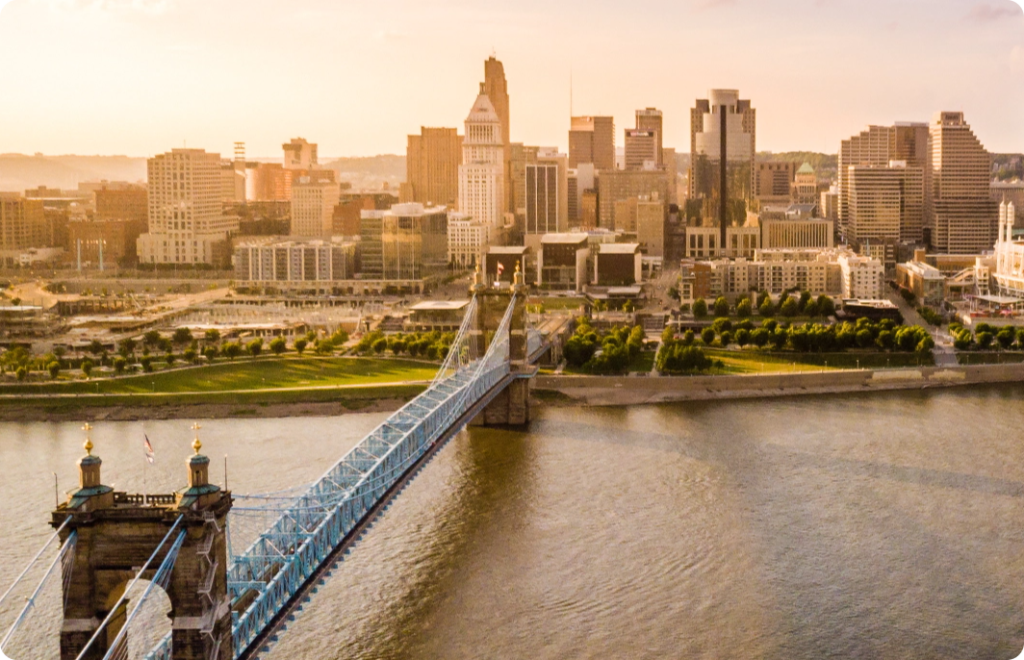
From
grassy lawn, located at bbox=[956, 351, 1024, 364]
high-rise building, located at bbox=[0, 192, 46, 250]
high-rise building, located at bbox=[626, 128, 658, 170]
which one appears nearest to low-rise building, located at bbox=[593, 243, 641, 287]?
grassy lawn, located at bbox=[956, 351, 1024, 364]

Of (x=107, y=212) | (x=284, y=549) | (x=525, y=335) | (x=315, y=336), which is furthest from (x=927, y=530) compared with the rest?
(x=107, y=212)

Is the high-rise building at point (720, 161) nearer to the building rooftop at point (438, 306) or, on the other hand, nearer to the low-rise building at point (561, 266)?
the low-rise building at point (561, 266)

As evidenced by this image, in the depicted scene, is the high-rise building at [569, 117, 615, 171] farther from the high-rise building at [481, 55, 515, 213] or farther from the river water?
the river water

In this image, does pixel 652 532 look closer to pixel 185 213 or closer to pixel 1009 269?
pixel 1009 269

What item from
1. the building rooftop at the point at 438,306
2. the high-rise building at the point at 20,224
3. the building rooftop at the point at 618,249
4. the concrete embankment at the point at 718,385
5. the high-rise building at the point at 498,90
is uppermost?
the high-rise building at the point at 498,90

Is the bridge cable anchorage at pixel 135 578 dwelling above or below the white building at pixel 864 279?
below

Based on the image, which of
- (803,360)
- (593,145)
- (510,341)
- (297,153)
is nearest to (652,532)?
(510,341)

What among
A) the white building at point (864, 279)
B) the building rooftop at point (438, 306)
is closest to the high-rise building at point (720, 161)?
the white building at point (864, 279)
